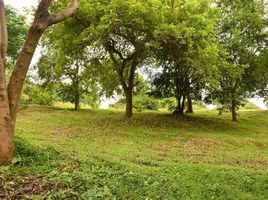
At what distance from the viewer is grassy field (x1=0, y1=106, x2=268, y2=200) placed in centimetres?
801

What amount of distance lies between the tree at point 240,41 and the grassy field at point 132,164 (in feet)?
18.1

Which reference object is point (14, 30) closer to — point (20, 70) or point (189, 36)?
point (189, 36)

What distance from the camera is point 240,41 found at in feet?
89.3

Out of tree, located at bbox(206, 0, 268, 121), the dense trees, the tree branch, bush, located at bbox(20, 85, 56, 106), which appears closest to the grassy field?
the tree branch

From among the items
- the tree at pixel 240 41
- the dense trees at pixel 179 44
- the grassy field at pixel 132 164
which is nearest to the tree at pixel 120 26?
the dense trees at pixel 179 44

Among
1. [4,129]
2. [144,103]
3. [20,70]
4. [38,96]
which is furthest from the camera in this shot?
[144,103]

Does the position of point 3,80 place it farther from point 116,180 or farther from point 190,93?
point 190,93

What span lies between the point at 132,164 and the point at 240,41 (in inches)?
717

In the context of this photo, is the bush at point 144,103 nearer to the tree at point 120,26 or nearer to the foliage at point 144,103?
the foliage at point 144,103

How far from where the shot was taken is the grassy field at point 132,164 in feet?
26.3

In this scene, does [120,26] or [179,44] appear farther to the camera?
[179,44]

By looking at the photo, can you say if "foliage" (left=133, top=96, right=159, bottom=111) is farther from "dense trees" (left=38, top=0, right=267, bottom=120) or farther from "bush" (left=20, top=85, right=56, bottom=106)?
"bush" (left=20, top=85, right=56, bottom=106)

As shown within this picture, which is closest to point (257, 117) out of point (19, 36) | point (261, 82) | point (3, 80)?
point (261, 82)

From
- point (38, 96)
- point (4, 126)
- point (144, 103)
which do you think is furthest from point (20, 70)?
point (144, 103)
